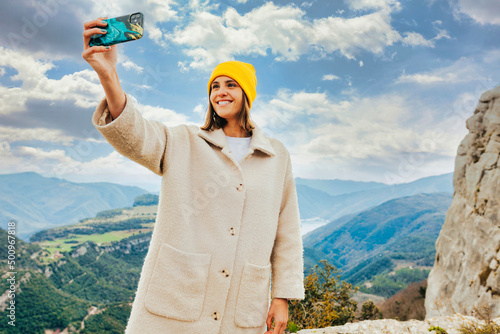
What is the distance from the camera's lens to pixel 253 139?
1.81 meters

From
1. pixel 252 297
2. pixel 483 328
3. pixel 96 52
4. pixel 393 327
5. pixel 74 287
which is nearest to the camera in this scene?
pixel 96 52

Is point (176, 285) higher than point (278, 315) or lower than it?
higher

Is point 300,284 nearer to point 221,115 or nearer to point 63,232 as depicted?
point 221,115

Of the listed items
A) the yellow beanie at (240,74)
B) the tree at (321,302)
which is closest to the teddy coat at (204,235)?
the yellow beanie at (240,74)

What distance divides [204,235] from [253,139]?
0.64 metres

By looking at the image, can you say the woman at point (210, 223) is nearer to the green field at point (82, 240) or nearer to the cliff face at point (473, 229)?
the cliff face at point (473, 229)

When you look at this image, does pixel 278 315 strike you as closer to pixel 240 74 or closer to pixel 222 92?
pixel 222 92

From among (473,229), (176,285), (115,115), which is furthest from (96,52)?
(473,229)

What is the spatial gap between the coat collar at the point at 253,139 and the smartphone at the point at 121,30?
0.62m

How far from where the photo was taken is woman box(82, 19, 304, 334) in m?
1.36

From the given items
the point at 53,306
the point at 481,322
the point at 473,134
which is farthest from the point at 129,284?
the point at 481,322

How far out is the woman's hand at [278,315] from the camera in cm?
166

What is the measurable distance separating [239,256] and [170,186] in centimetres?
51

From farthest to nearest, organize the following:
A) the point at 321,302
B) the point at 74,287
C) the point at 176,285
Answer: the point at 74,287
the point at 321,302
the point at 176,285
